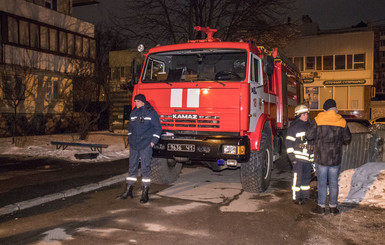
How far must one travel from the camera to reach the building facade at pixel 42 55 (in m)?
20.2

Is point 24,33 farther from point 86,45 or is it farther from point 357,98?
point 357,98

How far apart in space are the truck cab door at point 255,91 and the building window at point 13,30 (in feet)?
58.0

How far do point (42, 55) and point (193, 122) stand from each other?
18.9 metres

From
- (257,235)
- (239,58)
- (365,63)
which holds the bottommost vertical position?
(257,235)

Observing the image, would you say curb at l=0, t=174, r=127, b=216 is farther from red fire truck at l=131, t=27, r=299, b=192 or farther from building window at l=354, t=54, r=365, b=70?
building window at l=354, t=54, r=365, b=70

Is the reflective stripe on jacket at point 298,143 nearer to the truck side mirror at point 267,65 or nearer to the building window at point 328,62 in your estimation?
the truck side mirror at point 267,65

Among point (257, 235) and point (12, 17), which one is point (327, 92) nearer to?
point (12, 17)

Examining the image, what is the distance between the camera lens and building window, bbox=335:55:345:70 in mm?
37906

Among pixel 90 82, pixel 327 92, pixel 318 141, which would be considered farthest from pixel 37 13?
pixel 327 92

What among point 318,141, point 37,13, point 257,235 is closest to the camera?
point 257,235

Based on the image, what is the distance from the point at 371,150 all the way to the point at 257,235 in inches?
217

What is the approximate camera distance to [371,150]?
30.0ft

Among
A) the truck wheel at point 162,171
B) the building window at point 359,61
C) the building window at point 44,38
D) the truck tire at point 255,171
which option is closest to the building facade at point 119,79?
the building window at point 44,38

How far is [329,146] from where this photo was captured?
19.3ft
